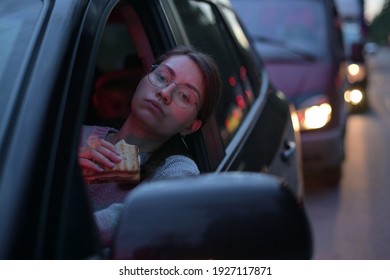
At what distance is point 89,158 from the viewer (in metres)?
1.67

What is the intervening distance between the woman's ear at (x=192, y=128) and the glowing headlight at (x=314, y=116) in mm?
3943

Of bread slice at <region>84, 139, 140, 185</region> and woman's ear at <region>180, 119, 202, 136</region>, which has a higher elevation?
woman's ear at <region>180, 119, 202, 136</region>

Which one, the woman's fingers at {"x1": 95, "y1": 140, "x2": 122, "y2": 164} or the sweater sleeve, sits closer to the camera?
the woman's fingers at {"x1": 95, "y1": 140, "x2": 122, "y2": 164}

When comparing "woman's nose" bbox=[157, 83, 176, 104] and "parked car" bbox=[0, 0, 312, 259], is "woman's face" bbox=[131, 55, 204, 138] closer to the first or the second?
"woman's nose" bbox=[157, 83, 176, 104]

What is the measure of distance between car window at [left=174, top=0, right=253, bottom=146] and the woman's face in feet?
1.40

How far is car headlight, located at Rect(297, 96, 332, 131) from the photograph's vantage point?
228 inches

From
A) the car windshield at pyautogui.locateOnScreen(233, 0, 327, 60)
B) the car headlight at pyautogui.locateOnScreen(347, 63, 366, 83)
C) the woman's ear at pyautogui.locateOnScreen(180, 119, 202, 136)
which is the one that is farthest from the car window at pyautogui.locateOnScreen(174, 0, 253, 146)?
the car headlight at pyautogui.locateOnScreen(347, 63, 366, 83)

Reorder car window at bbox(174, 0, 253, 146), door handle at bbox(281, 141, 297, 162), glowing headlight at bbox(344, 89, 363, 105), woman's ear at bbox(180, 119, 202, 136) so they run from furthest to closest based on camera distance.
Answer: glowing headlight at bbox(344, 89, 363, 105) → door handle at bbox(281, 141, 297, 162) → car window at bbox(174, 0, 253, 146) → woman's ear at bbox(180, 119, 202, 136)

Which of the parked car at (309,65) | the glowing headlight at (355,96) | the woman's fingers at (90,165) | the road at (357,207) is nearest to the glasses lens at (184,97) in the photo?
the woman's fingers at (90,165)

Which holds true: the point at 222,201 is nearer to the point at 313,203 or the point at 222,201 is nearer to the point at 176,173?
the point at 176,173

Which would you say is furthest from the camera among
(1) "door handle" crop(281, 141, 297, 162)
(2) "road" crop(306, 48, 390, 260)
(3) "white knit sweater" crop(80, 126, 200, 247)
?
(2) "road" crop(306, 48, 390, 260)

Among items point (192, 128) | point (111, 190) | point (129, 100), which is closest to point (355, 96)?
point (129, 100)

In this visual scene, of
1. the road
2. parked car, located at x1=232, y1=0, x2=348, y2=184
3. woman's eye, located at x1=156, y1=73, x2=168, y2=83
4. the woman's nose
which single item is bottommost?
the woman's nose
